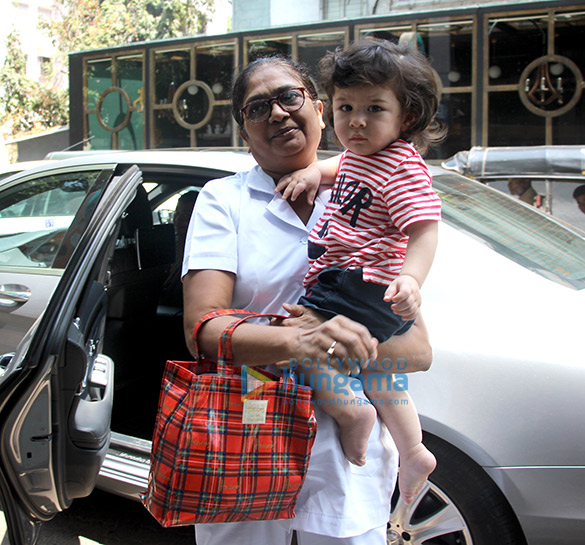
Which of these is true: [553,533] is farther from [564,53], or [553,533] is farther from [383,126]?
[564,53]

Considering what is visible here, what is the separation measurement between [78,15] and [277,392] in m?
23.5

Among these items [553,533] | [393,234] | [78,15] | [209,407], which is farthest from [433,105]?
[78,15]

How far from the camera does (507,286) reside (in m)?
2.06

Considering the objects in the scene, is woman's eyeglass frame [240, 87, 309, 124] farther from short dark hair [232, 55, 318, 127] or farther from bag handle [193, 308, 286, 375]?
bag handle [193, 308, 286, 375]

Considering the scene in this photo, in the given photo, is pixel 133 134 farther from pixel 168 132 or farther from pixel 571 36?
pixel 571 36

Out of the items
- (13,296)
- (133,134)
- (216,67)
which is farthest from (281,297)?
(133,134)

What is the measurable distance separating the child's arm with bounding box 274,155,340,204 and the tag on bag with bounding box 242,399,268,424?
0.52 metres

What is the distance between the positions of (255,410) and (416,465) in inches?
23.1

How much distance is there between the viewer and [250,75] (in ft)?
5.73

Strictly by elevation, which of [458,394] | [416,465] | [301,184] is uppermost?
[301,184]

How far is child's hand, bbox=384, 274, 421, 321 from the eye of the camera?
1299 mm

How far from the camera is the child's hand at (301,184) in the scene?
1613 millimetres

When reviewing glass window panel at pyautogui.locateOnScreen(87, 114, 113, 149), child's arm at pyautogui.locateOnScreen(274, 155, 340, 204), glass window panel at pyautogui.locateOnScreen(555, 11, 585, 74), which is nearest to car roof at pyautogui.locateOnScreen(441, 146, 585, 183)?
child's arm at pyautogui.locateOnScreen(274, 155, 340, 204)

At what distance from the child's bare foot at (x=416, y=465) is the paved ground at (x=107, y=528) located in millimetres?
1363
